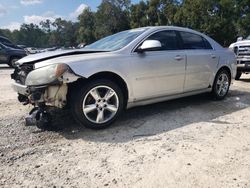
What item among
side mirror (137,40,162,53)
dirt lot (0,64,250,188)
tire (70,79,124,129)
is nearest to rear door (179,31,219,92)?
dirt lot (0,64,250,188)

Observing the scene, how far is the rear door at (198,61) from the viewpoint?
5.37 metres

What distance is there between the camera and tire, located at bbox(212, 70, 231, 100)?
20.0 ft

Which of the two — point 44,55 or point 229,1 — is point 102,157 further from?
point 229,1

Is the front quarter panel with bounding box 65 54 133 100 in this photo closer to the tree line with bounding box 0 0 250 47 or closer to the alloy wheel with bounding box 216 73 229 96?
the alloy wheel with bounding box 216 73 229 96

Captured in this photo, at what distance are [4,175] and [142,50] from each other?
8.95 feet

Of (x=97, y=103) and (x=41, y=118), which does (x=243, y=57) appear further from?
(x=41, y=118)

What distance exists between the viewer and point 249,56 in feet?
28.4

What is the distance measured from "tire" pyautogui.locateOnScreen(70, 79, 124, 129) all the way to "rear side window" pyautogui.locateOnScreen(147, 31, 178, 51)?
4.17 ft

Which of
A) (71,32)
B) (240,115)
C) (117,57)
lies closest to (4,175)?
(117,57)

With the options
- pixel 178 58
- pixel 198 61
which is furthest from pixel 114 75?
pixel 198 61

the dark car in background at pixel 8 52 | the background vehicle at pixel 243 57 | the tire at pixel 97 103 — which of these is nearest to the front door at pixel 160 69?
the tire at pixel 97 103

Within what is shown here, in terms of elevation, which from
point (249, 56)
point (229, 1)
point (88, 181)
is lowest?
point (88, 181)

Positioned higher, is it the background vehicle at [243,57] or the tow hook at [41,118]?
the background vehicle at [243,57]

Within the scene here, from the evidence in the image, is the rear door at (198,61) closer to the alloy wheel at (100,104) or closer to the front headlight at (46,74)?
the alloy wheel at (100,104)
